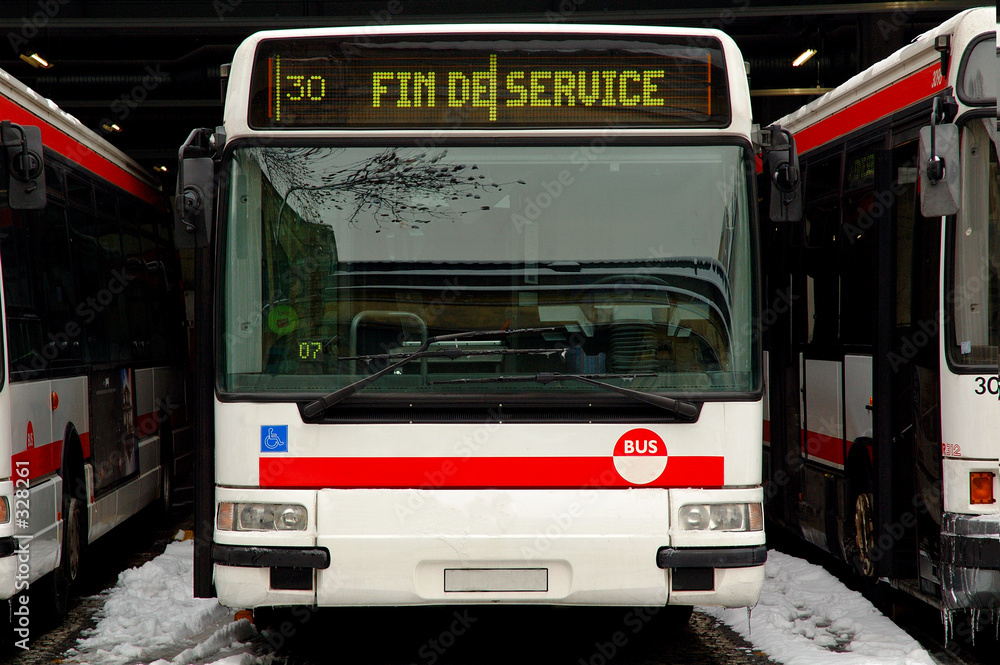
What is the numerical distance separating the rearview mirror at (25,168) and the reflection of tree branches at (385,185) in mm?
1454

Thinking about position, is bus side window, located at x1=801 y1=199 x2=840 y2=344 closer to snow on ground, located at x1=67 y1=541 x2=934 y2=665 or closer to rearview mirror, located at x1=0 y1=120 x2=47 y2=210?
snow on ground, located at x1=67 y1=541 x2=934 y2=665

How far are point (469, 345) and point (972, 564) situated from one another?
115 inches

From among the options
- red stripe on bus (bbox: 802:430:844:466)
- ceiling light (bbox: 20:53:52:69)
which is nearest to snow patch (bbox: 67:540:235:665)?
red stripe on bus (bbox: 802:430:844:466)

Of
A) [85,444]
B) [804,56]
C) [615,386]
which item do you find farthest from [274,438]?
[804,56]

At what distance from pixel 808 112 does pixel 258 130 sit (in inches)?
189

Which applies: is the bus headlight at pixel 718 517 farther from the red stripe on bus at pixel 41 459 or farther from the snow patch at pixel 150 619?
A: the red stripe on bus at pixel 41 459

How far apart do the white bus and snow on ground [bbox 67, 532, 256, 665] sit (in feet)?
4.13

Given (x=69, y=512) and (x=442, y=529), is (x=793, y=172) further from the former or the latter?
(x=69, y=512)

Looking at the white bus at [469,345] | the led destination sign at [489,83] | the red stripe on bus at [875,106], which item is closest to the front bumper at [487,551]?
the white bus at [469,345]

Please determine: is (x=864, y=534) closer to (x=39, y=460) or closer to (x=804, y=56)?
(x=39, y=460)

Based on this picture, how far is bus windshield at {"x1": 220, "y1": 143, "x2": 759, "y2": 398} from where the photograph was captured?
5.23 m

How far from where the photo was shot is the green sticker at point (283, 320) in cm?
527

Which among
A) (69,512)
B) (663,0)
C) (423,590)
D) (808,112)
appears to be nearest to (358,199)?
Result: (423,590)

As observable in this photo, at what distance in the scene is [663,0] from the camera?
1322 centimetres
